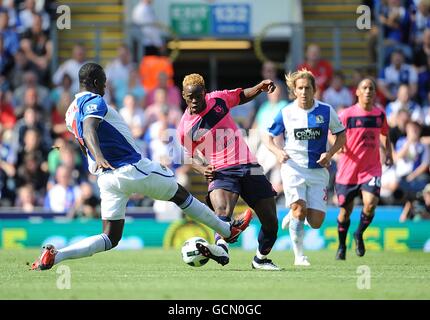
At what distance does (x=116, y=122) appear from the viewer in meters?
11.9

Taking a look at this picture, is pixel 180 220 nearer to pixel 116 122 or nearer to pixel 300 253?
pixel 300 253

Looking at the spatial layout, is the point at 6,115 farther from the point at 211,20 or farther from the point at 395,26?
the point at 395,26

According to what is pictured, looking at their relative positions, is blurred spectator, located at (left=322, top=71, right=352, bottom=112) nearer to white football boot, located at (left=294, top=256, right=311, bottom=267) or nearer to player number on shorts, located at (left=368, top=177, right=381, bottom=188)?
player number on shorts, located at (left=368, top=177, right=381, bottom=188)

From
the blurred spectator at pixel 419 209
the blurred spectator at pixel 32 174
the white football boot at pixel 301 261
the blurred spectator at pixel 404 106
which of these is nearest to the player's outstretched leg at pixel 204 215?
the white football boot at pixel 301 261

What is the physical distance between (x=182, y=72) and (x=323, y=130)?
12453 mm

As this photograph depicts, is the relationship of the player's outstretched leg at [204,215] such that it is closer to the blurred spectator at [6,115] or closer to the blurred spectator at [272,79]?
the blurred spectator at [272,79]

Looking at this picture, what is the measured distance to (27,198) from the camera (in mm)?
21047

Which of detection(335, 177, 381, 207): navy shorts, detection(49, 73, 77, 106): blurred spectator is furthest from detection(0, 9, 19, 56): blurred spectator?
detection(335, 177, 381, 207): navy shorts

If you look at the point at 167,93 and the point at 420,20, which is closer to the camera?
the point at 167,93

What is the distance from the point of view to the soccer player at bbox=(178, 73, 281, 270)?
1297 cm

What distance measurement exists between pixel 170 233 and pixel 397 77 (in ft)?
20.3

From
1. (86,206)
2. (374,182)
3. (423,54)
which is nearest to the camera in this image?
(374,182)

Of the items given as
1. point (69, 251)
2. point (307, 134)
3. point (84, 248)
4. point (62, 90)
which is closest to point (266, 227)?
point (307, 134)
